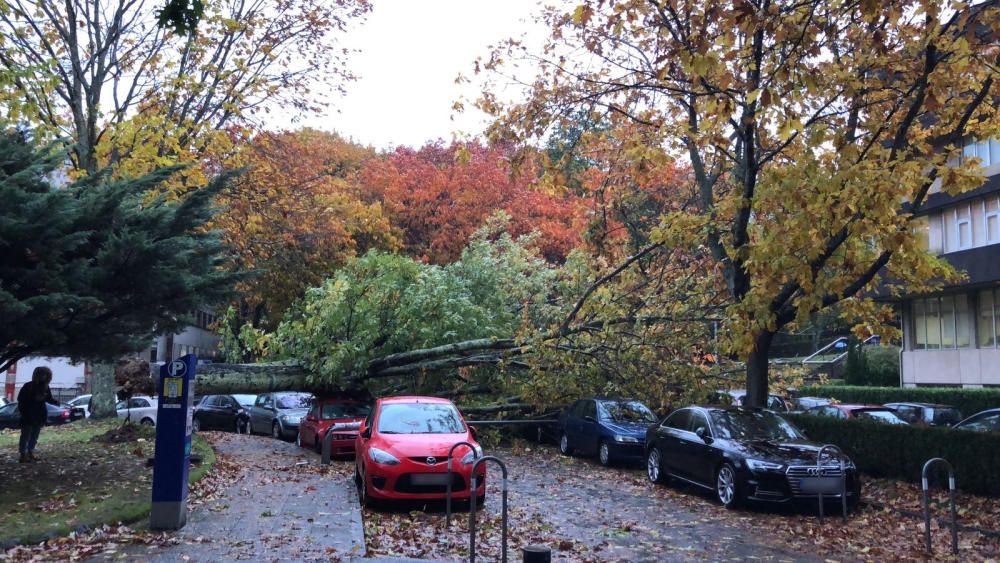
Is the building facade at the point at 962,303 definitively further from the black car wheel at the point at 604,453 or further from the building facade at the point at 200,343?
the building facade at the point at 200,343

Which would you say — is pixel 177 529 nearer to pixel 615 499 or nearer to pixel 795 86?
pixel 615 499

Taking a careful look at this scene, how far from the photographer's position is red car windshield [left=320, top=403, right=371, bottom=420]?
61.4 ft

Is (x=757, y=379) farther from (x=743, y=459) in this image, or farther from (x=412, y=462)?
(x=412, y=462)

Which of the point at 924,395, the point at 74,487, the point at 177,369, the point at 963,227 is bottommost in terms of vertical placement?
the point at 74,487

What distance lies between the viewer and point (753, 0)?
11.0 meters

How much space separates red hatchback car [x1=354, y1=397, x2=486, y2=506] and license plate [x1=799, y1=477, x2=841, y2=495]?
4375 mm

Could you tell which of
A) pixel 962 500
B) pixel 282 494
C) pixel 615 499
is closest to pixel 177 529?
pixel 282 494

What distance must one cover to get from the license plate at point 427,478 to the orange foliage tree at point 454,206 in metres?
25.0

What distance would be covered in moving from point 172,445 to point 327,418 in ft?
31.0

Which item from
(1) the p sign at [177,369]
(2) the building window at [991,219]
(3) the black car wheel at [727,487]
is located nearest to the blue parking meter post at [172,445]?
(1) the p sign at [177,369]

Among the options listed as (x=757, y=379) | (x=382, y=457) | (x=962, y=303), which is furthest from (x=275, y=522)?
(x=962, y=303)

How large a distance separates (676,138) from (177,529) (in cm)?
1023

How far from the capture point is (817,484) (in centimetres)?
1109

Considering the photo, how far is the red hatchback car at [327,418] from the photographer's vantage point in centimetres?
1809
